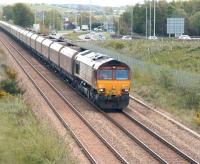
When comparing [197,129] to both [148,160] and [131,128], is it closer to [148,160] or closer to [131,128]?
[131,128]

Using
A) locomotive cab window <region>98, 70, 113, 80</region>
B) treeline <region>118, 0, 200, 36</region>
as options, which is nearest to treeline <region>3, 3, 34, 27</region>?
treeline <region>118, 0, 200, 36</region>

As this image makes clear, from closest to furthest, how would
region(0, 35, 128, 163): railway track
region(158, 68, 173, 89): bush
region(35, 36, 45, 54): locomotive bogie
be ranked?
region(0, 35, 128, 163): railway track → region(158, 68, 173, 89): bush → region(35, 36, 45, 54): locomotive bogie

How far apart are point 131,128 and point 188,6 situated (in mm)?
103403

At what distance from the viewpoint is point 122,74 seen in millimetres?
30141

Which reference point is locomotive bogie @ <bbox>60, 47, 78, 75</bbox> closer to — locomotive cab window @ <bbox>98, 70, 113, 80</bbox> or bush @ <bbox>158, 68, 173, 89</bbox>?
bush @ <bbox>158, 68, 173, 89</bbox>

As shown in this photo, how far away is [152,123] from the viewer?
27234 millimetres

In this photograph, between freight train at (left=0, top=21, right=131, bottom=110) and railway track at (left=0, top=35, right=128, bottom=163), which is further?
freight train at (left=0, top=21, right=131, bottom=110)

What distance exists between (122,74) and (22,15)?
120 metres

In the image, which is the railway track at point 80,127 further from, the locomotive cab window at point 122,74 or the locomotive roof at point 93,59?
the locomotive cab window at point 122,74

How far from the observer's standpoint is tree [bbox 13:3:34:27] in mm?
145625

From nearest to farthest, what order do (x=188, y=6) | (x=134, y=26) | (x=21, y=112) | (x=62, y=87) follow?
1. (x=21, y=112)
2. (x=62, y=87)
3. (x=134, y=26)
4. (x=188, y=6)

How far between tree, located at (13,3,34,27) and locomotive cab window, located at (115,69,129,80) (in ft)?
386

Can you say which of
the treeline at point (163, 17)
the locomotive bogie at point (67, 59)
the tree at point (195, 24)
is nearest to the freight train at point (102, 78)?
the locomotive bogie at point (67, 59)

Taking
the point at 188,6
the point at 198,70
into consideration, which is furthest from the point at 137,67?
the point at 188,6
